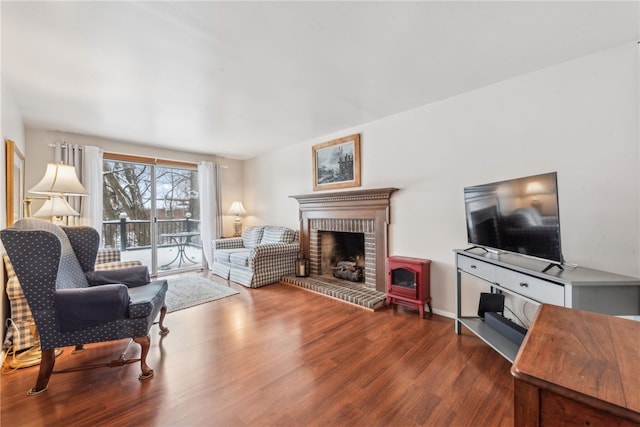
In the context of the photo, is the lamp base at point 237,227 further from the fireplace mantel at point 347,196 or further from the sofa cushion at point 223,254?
the fireplace mantel at point 347,196

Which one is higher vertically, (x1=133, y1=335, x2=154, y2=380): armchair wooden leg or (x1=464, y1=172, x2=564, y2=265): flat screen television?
(x1=464, y1=172, x2=564, y2=265): flat screen television

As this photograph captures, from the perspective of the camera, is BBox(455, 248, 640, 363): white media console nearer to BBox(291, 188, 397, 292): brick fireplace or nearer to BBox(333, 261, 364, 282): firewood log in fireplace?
BBox(291, 188, 397, 292): brick fireplace

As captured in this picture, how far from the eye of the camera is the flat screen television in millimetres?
1623

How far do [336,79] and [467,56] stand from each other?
1.03 metres

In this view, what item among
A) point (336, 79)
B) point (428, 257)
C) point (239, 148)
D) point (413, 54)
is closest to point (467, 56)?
point (413, 54)

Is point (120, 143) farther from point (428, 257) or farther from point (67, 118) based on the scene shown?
point (428, 257)

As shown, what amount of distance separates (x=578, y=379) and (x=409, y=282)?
8.12 feet

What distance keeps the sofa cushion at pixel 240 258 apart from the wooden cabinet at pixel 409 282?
7.02 feet

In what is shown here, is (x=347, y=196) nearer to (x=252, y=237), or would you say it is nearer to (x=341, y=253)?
(x=341, y=253)

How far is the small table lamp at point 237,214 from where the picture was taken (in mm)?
5184

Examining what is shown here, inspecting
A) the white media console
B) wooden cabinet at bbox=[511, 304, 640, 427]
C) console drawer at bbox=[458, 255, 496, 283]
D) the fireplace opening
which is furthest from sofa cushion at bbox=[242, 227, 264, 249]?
wooden cabinet at bbox=[511, 304, 640, 427]

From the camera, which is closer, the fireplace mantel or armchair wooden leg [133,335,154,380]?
armchair wooden leg [133,335,154,380]

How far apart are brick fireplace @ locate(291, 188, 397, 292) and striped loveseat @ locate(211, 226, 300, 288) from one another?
291 mm

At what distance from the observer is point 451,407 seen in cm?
149
